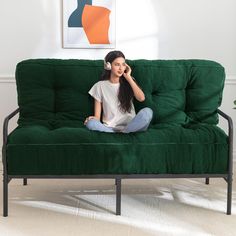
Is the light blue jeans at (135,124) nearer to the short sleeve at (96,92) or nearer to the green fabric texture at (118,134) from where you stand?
the green fabric texture at (118,134)

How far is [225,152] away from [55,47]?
70.5 inches

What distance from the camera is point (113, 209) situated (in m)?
3.37

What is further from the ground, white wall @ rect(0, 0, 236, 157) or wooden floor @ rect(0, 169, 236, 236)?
white wall @ rect(0, 0, 236, 157)

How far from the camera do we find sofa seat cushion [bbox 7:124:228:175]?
10.4 feet

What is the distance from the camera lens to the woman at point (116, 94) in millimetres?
3570

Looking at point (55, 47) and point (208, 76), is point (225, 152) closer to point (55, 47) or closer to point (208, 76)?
point (208, 76)

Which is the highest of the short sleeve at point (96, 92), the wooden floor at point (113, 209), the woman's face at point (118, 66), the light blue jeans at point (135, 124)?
the woman's face at point (118, 66)

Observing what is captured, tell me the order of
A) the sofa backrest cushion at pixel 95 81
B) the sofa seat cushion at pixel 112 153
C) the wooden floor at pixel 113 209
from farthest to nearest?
the sofa backrest cushion at pixel 95 81 → the sofa seat cushion at pixel 112 153 → the wooden floor at pixel 113 209

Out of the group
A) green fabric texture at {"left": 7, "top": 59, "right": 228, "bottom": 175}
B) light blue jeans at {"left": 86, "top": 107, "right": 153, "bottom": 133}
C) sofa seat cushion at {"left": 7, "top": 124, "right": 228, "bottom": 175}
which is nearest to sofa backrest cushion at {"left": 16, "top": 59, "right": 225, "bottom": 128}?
green fabric texture at {"left": 7, "top": 59, "right": 228, "bottom": 175}

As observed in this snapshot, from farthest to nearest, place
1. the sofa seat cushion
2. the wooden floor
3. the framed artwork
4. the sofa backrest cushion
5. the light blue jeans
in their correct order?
the framed artwork, the sofa backrest cushion, the light blue jeans, the sofa seat cushion, the wooden floor

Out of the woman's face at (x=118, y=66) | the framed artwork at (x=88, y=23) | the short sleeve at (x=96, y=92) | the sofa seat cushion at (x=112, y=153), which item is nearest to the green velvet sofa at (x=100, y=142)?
the sofa seat cushion at (x=112, y=153)

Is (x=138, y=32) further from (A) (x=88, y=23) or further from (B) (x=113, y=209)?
(B) (x=113, y=209)

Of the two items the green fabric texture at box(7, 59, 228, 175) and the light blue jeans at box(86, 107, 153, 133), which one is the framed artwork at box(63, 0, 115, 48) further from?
the light blue jeans at box(86, 107, 153, 133)

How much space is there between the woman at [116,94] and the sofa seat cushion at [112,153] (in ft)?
1.00
